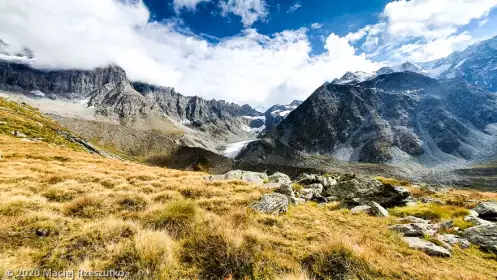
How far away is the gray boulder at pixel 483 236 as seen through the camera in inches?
348

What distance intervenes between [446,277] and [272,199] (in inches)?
262

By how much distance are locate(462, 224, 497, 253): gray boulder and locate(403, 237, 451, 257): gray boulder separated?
2.20 m

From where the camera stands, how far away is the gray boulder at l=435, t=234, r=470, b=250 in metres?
8.83

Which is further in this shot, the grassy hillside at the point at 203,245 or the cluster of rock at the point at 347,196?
the cluster of rock at the point at 347,196

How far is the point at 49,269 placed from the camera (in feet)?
17.6

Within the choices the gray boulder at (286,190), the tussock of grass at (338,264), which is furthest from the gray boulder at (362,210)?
the tussock of grass at (338,264)

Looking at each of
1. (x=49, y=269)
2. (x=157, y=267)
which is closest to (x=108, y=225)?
(x=49, y=269)

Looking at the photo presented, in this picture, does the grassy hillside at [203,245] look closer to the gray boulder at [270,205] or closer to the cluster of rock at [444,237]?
the cluster of rock at [444,237]

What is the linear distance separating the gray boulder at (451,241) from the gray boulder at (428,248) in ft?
2.42

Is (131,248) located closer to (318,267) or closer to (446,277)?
(318,267)

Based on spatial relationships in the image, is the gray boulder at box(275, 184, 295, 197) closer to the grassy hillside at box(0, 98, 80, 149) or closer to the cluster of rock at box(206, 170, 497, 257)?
the cluster of rock at box(206, 170, 497, 257)

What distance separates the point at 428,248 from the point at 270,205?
18.1 ft

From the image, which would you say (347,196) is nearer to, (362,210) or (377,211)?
(362,210)

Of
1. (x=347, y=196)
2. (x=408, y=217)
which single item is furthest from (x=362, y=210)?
(x=347, y=196)
